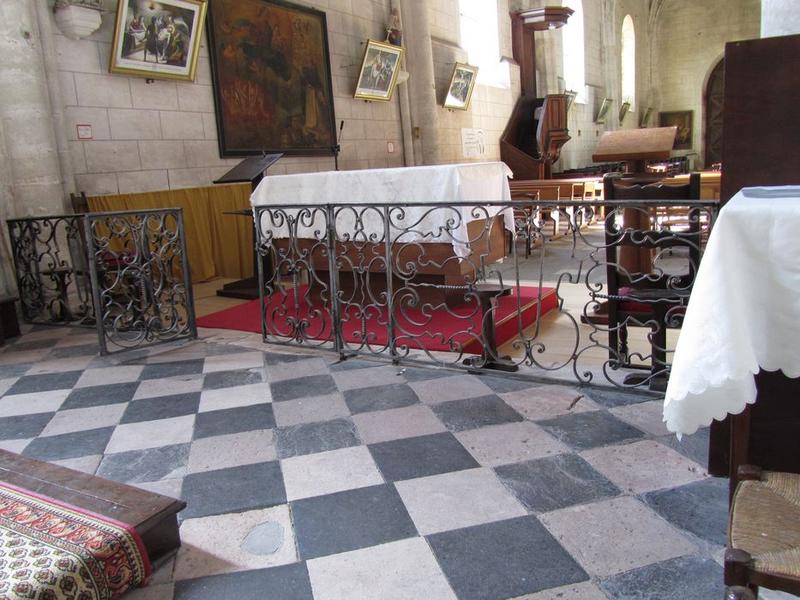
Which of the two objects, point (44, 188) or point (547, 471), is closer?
point (547, 471)

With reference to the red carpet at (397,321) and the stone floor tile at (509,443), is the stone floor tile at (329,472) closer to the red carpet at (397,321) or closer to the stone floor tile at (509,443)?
the stone floor tile at (509,443)

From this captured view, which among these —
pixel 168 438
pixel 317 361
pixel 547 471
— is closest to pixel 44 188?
pixel 317 361

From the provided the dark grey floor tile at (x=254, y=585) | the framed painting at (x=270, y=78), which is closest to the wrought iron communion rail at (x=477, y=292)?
the dark grey floor tile at (x=254, y=585)

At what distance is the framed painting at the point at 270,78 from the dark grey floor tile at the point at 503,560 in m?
5.75

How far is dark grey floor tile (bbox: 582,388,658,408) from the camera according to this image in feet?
8.39

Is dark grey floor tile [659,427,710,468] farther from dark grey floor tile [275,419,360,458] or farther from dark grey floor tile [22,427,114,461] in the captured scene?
dark grey floor tile [22,427,114,461]

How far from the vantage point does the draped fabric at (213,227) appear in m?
6.11

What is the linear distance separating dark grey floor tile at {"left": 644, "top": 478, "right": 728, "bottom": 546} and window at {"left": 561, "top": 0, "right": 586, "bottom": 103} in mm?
13778

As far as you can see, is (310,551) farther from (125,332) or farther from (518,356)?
(125,332)

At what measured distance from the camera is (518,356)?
395cm

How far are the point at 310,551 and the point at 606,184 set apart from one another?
2.37 meters

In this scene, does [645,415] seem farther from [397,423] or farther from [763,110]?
[763,110]

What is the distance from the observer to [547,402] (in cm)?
261

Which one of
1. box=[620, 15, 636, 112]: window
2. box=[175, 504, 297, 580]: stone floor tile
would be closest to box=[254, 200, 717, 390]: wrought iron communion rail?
box=[175, 504, 297, 580]: stone floor tile
